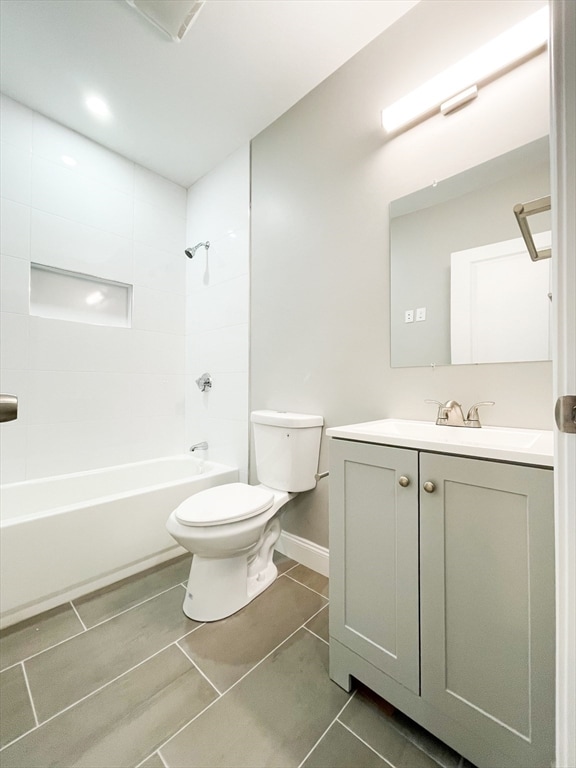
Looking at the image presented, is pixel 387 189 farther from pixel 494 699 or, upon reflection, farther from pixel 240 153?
pixel 494 699

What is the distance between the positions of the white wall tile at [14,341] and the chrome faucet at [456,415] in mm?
2241

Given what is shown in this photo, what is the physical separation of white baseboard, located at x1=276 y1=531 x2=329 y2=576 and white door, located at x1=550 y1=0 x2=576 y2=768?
4.27ft

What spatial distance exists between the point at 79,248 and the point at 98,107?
0.81 m

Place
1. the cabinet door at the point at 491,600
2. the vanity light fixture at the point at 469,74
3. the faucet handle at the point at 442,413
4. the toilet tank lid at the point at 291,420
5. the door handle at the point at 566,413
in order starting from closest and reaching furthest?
the door handle at the point at 566,413
the cabinet door at the point at 491,600
the vanity light fixture at the point at 469,74
the faucet handle at the point at 442,413
the toilet tank lid at the point at 291,420

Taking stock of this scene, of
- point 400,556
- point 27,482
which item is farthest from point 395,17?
point 27,482

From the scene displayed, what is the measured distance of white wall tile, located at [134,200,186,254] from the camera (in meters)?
2.35

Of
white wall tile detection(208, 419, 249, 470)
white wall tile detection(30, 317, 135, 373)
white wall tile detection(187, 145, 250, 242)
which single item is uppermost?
white wall tile detection(187, 145, 250, 242)

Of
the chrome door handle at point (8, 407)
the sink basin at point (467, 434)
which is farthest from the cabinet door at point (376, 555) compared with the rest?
the chrome door handle at point (8, 407)

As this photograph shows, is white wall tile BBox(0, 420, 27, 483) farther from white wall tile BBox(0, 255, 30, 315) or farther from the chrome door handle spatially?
the chrome door handle

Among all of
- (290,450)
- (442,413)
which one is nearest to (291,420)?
(290,450)

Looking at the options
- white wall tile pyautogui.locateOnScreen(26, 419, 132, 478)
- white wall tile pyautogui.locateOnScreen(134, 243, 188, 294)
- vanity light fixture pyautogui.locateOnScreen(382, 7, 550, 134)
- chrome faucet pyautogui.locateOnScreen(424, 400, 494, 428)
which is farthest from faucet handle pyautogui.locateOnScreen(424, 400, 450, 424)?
white wall tile pyautogui.locateOnScreen(134, 243, 188, 294)

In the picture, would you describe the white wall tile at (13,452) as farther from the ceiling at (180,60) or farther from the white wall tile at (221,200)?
the ceiling at (180,60)

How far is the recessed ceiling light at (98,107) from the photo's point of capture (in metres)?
1.81

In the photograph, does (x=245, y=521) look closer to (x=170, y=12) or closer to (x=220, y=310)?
(x=220, y=310)
